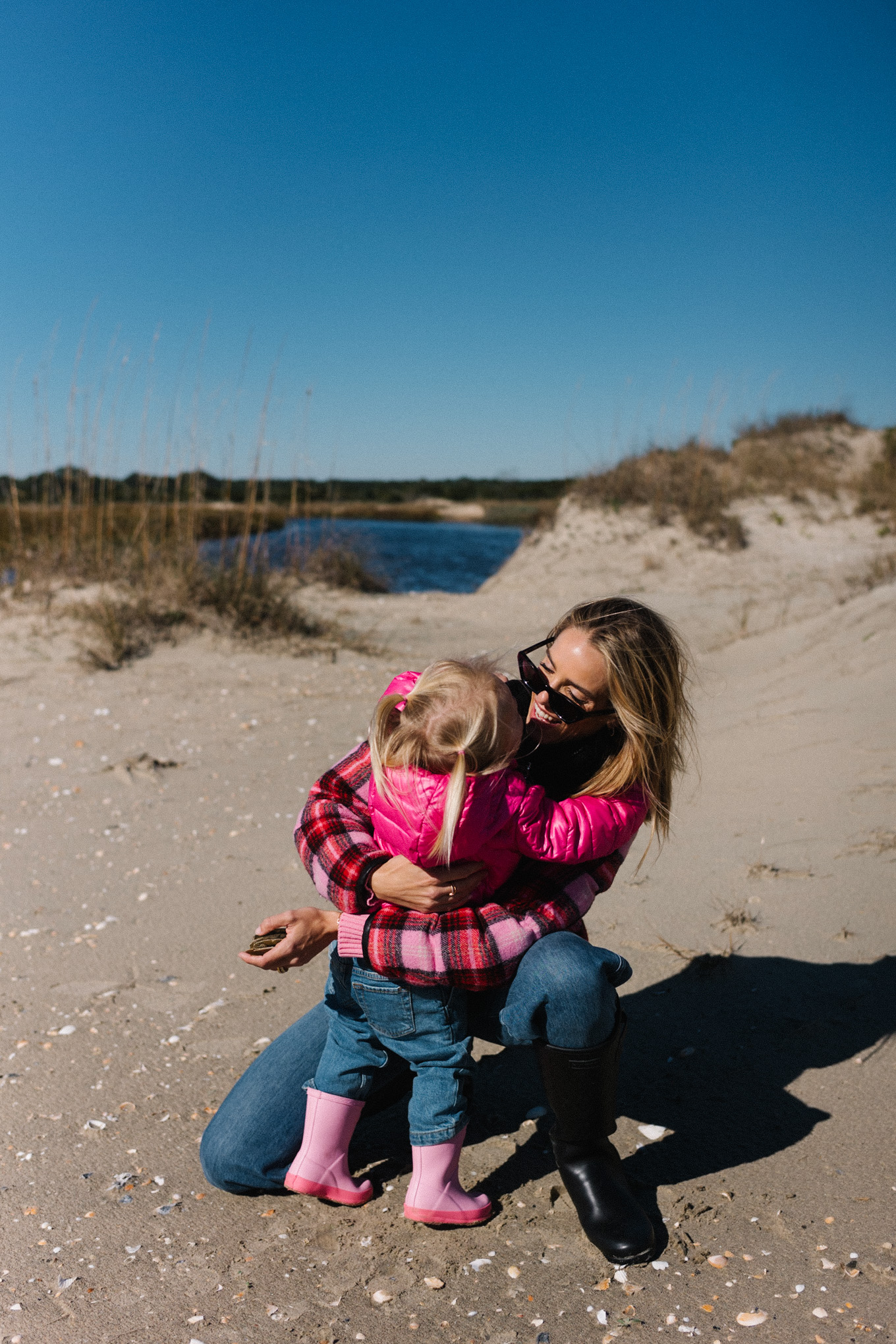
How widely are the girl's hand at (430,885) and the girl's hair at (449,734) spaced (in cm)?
5

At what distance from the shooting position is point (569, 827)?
169 centimetres

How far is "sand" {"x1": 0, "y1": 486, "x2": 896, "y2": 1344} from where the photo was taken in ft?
5.20

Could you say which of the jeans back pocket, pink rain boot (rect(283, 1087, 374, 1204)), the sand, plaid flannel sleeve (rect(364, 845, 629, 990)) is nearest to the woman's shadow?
the sand

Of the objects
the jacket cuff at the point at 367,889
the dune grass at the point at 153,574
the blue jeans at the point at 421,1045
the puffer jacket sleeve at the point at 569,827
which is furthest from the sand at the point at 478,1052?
the dune grass at the point at 153,574

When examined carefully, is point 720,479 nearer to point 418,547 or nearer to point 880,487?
point 880,487

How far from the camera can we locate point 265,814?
4.11 metres

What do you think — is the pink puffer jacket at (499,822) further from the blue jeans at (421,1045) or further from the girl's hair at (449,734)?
the blue jeans at (421,1045)

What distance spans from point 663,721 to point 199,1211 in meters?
1.34

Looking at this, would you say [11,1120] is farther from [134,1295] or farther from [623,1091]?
[623,1091]

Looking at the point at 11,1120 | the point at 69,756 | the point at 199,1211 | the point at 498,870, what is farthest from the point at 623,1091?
the point at 69,756

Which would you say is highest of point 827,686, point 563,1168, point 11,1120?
point 827,686

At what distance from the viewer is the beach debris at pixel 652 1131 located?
2.01m

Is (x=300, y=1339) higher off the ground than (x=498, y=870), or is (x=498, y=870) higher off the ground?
(x=498, y=870)

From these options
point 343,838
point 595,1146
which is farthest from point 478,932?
point 595,1146
